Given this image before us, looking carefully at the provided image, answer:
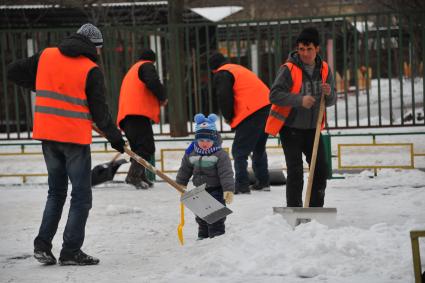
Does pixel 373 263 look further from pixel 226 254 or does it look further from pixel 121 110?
pixel 121 110

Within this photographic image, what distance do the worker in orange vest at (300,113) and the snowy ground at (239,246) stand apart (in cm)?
39

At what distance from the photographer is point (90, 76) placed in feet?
21.1

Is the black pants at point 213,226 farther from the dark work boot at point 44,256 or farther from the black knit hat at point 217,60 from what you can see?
the black knit hat at point 217,60

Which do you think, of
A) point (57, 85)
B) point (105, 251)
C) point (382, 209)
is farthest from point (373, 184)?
point (57, 85)

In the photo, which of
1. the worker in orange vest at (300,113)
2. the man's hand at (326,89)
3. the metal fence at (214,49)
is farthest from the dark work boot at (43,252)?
the metal fence at (214,49)

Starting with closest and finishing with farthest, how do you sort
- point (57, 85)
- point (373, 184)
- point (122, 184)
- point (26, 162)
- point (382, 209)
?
point (57, 85)
point (382, 209)
point (373, 184)
point (122, 184)
point (26, 162)

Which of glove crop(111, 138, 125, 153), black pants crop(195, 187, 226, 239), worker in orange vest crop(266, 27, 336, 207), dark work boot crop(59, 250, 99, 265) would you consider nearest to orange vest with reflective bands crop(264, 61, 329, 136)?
worker in orange vest crop(266, 27, 336, 207)

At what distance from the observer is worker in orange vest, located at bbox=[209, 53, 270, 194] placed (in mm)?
10234

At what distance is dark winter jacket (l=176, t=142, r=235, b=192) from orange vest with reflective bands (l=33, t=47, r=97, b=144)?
3.84ft

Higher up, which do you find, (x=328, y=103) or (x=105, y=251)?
(x=328, y=103)

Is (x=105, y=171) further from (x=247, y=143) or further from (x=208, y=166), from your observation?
(x=208, y=166)

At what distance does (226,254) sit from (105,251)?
148cm

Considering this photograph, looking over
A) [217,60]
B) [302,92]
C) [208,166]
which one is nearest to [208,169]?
[208,166]

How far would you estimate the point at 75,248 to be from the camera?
652 cm
